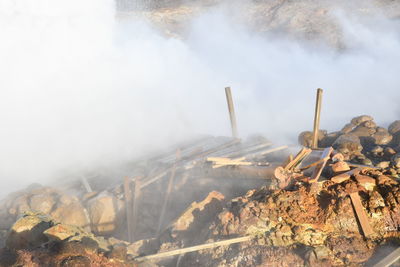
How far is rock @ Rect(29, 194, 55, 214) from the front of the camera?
680 cm

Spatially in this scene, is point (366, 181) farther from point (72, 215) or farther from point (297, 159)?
point (72, 215)

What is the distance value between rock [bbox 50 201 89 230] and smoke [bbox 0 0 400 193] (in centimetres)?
246

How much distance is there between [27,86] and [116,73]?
3497mm

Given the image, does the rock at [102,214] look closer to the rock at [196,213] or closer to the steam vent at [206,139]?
the steam vent at [206,139]

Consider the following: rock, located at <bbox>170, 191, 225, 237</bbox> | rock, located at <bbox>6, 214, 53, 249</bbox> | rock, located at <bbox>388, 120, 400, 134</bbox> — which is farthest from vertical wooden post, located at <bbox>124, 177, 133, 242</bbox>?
rock, located at <bbox>388, 120, 400, 134</bbox>

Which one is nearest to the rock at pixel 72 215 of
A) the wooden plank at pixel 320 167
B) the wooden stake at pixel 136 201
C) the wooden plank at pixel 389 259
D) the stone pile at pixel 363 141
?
the wooden stake at pixel 136 201

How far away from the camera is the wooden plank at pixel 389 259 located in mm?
4465

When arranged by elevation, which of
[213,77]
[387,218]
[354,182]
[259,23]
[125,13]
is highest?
[125,13]

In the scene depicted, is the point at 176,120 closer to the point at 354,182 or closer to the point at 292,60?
the point at 354,182

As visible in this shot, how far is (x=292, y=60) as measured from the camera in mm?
20469

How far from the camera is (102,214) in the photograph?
6762 mm

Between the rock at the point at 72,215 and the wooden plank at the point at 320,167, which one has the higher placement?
the wooden plank at the point at 320,167

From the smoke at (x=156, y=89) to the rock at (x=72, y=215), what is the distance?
246 centimetres

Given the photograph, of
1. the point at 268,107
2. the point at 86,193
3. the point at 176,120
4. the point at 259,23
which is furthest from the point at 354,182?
the point at 259,23
